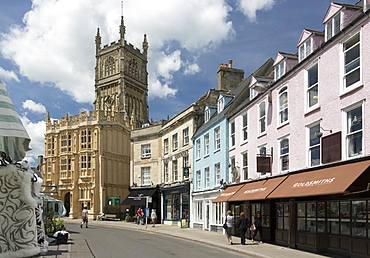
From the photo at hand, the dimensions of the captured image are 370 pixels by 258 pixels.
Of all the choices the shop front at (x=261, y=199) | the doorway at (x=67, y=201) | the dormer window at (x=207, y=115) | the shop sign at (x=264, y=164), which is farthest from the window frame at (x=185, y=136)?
the doorway at (x=67, y=201)

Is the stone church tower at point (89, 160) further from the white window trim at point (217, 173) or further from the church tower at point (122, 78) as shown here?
the church tower at point (122, 78)

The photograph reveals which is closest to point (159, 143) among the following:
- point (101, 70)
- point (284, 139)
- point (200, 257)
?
point (284, 139)

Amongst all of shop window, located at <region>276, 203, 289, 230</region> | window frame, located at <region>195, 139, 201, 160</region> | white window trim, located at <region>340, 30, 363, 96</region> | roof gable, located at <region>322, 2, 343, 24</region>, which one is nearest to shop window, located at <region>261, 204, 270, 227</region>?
shop window, located at <region>276, 203, 289, 230</region>

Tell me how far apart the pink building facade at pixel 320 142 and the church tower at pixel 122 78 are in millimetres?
65224

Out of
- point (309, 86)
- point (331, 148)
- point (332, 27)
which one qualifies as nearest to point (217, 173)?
point (309, 86)

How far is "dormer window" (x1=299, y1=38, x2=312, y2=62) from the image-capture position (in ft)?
61.4

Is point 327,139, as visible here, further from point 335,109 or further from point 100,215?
point 100,215

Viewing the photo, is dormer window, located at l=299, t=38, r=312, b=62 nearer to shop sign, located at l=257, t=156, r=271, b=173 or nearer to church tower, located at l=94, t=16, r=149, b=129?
shop sign, located at l=257, t=156, r=271, b=173

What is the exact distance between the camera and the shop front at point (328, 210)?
1374cm

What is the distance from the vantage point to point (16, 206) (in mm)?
4762

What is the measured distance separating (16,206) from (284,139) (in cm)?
1710

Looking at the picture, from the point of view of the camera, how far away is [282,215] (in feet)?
67.3

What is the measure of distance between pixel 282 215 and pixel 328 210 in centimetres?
416

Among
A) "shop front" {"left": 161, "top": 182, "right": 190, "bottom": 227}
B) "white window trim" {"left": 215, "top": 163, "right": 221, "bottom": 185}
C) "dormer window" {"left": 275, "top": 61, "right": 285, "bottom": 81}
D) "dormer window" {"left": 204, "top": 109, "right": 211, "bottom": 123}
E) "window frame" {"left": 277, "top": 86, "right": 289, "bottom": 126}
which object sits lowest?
"shop front" {"left": 161, "top": 182, "right": 190, "bottom": 227}
